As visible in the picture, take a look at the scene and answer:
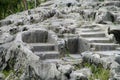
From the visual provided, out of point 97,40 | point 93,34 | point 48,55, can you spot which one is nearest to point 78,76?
point 48,55

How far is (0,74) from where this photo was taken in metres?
18.1

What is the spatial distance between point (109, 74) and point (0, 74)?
594cm

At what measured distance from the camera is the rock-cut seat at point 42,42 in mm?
18827

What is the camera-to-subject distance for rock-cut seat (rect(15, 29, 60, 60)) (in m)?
18.8

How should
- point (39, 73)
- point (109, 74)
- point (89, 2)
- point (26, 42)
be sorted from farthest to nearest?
point (89, 2), point (26, 42), point (39, 73), point (109, 74)

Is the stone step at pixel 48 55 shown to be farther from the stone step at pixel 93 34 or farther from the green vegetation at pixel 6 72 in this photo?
the stone step at pixel 93 34

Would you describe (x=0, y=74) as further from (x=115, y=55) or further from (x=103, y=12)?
(x=103, y=12)

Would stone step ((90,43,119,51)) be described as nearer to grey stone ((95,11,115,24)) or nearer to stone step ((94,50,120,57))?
stone step ((94,50,120,57))

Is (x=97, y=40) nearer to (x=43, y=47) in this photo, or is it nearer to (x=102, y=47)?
(x=102, y=47)

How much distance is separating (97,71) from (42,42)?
5.85m

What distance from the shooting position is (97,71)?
1677 centimetres

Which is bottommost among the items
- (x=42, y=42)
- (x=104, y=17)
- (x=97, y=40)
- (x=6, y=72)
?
(x=6, y=72)

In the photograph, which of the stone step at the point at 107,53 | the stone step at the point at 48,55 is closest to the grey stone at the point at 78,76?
the stone step at the point at 107,53

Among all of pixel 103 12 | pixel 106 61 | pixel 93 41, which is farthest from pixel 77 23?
pixel 106 61
